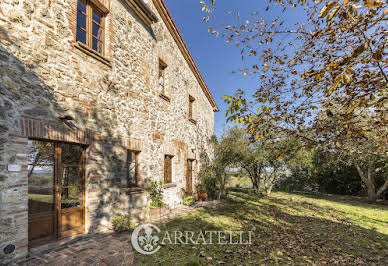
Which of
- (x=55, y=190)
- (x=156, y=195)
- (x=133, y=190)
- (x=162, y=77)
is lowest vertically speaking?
(x=156, y=195)

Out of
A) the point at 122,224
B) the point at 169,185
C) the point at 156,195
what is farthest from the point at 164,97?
the point at 122,224

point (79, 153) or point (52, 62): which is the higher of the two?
point (52, 62)

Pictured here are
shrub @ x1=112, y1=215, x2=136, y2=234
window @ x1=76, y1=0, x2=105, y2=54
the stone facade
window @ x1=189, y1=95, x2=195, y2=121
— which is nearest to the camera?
the stone facade

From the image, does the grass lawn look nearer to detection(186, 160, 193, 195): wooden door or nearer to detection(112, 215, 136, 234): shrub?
detection(112, 215, 136, 234): shrub

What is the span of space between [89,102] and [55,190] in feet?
6.54

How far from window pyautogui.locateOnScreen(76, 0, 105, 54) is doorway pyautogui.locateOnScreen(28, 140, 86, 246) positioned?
255 centimetres

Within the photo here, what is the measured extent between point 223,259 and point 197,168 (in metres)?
7.50

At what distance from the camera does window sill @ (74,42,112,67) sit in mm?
4438

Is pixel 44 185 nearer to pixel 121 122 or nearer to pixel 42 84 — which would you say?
pixel 42 84

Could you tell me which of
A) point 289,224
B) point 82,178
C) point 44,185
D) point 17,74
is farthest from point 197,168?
point 17,74

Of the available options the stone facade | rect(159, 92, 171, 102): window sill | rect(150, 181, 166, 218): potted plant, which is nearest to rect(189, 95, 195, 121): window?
the stone facade

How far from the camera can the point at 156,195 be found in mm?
6820

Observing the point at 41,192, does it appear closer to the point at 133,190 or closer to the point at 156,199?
the point at 133,190

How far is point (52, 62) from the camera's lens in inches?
156
